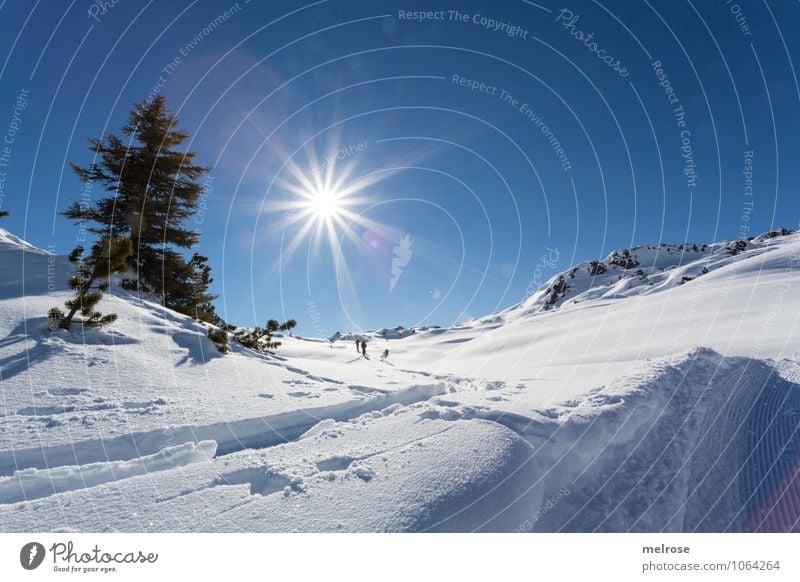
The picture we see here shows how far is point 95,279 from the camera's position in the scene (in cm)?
682

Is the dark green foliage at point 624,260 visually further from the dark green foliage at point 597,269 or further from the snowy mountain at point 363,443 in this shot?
the snowy mountain at point 363,443

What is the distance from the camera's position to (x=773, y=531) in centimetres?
388

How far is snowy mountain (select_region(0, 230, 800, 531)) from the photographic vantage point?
9.53 ft

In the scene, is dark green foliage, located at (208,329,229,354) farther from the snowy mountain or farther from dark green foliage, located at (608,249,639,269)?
dark green foliage, located at (608,249,639,269)

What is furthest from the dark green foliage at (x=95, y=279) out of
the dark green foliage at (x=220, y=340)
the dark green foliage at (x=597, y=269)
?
the dark green foliage at (x=597, y=269)

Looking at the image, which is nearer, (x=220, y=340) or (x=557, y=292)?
(x=220, y=340)

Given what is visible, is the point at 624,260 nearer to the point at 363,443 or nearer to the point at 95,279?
the point at 363,443

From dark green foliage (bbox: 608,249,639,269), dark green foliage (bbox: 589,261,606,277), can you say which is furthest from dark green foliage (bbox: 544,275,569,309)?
dark green foliage (bbox: 608,249,639,269)

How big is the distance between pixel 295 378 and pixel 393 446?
392 centimetres

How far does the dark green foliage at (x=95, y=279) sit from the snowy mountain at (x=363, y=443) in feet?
0.95

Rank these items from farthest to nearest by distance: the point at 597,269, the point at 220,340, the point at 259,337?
the point at 597,269, the point at 259,337, the point at 220,340

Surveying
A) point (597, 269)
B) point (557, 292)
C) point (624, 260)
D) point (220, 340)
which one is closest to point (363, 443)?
point (220, 340)

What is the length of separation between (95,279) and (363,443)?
6.71 metres

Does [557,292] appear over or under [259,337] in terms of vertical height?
over
